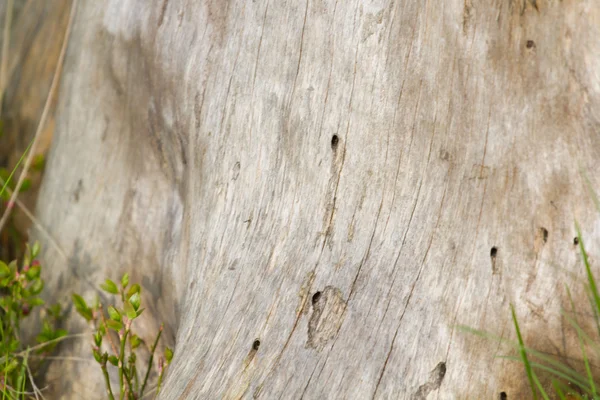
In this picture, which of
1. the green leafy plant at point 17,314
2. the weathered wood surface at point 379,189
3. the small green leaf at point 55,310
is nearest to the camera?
the weathered wood surface at point 379,189

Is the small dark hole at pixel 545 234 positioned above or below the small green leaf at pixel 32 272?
above

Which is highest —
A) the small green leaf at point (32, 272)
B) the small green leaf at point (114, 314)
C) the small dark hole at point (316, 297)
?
the small dark hole at point (316, 297)

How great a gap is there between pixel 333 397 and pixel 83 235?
151cm

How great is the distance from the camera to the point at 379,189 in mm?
1875

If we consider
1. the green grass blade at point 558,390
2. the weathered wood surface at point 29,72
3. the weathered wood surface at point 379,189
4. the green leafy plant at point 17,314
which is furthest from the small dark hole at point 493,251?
the weathered wood surface at point 29,72

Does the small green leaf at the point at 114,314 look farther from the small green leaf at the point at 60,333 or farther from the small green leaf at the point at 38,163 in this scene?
the small green leaf at the point at 38,163

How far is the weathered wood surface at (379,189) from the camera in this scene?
178 cm

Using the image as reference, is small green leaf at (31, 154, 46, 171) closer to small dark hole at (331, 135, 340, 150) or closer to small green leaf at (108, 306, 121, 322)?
small green leaf at (108, 306, 121, 322)

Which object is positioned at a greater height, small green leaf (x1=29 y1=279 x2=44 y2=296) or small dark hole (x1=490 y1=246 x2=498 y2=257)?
small dark hole (x1=490 y1=246 x2=498 y2=257)

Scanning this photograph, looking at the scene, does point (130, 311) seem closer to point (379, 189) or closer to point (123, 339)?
point (123, 339)

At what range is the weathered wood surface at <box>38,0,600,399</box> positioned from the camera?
178cm

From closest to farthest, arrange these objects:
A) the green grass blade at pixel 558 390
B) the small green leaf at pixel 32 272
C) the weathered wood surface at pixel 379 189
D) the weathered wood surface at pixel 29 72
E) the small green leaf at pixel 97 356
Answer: the green grass blade at pixel 558 390, the weathered wood surface at pixel 379 189, the small green leaf at pixel 97 356, the small green leaf at pixel 32 272, the weathered wood surface at pixel 29 72

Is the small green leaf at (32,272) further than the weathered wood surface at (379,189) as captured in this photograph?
Yes

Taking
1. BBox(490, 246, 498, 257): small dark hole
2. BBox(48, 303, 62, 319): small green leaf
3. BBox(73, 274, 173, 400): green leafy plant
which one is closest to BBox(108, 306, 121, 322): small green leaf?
BBox(73, 274, 173, 400): green leafy plant
